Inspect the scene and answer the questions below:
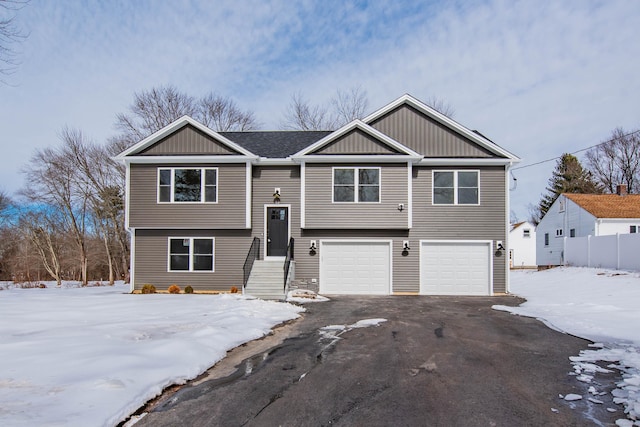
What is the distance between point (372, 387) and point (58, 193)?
28.6m

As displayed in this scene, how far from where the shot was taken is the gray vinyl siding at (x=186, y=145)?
48.0 ft

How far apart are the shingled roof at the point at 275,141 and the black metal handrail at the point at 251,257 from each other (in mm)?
3355

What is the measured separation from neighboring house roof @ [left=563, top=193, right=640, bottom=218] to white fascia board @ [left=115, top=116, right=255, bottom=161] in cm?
2425

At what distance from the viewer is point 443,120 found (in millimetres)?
14961

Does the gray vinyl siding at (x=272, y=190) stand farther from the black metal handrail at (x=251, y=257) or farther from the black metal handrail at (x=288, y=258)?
the black metal handrail at (x=288, y=258)

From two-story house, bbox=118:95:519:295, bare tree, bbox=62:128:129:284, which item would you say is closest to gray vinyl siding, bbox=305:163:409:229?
two-story house, bbox=118:95:519:295

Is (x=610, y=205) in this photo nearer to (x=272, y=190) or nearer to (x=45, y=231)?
(x=272, y=190)

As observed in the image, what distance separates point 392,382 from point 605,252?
782 inches

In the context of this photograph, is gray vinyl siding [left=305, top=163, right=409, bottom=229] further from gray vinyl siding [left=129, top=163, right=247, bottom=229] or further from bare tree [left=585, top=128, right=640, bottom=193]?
bare tree [left=585, top=128, right=640, bottom=193]

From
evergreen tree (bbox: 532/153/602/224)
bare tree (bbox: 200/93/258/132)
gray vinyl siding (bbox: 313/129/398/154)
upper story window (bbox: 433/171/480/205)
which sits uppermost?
bare tree (bbox: 200/93/258/132)

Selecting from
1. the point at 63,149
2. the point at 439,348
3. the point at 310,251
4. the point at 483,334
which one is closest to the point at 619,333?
the point at 483,334

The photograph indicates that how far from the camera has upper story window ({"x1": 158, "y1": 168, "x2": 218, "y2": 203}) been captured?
14625mm

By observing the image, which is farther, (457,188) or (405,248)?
(457,188)

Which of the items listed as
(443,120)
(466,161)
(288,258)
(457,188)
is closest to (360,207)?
(288,258)
